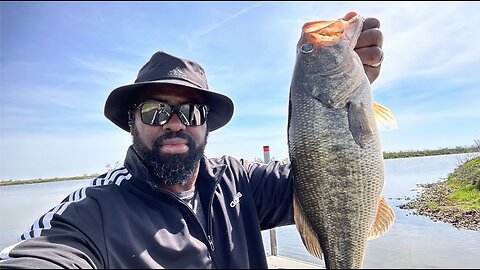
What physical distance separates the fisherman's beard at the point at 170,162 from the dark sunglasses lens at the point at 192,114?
0.11 m

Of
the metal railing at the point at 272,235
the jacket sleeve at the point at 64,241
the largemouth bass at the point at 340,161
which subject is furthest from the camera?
the metal railing at the point at 272,235

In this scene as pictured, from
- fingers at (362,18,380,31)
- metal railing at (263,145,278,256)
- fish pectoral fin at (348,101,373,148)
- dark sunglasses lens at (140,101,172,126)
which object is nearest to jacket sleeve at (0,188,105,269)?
dark sunglasses lens at (140,101,172,126)

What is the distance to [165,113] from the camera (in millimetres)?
2729

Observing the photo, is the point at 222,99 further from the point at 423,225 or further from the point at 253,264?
the point at 423,225

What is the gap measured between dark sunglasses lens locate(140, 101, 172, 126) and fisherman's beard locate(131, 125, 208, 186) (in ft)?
0.39

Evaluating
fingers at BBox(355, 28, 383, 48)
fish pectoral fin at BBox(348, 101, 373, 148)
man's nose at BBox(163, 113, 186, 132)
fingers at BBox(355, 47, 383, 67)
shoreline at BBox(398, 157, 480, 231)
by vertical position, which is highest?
fingers at BBox(355, 28, 383, 48)

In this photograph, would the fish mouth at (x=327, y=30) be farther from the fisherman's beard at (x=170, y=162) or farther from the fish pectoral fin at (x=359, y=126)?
the fisherman's beard at (x=170, y=162)

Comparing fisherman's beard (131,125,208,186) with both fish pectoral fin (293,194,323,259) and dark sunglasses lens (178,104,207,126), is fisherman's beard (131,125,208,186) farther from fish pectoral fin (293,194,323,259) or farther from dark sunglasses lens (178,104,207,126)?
fish pectoral fin (293,194,323,259)

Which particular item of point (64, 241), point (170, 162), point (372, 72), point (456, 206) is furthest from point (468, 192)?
point (64, 241)

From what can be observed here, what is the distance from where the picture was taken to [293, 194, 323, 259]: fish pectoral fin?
211cm

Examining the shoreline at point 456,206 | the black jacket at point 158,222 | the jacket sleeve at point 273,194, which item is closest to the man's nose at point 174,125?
the black jacket at point 158,222

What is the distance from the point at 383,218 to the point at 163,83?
1778 millimetres

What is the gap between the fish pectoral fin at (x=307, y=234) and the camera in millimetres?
2114

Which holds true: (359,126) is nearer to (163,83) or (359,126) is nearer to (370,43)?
(370,43)
